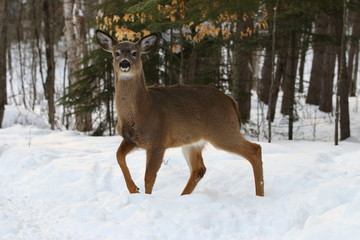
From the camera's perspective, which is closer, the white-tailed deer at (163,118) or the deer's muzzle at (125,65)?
the deer's muzzle at (125,65)

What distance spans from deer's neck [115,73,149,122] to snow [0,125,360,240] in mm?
907

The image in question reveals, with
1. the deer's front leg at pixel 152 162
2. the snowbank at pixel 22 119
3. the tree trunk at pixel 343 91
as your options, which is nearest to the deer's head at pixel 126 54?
the deer's front leg at pixel 152 162

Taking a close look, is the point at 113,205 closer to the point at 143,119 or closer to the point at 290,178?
the point at 143,119

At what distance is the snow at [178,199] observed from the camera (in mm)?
4227

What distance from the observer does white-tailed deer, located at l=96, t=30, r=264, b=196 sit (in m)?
5.28

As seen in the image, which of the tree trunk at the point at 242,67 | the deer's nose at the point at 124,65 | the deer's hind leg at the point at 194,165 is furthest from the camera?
the tree trunk at the point at 242,67

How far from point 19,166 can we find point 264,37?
6230 millimetres

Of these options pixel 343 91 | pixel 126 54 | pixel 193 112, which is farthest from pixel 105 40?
pixel 343 91

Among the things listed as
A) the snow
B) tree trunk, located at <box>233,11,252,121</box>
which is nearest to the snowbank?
tree trunk, located at <box>233,11,252,121</box>

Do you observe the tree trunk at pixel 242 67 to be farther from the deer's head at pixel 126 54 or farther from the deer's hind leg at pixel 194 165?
the deer's head at pixel 126 54

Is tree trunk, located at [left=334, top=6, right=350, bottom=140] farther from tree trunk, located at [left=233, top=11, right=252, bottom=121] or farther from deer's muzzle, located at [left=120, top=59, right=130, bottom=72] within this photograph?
deer's muzzle, located at [left=120, top=59, right=130, bottom=72]

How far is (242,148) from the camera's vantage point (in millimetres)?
5727

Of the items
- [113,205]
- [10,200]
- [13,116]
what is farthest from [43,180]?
[13,116]

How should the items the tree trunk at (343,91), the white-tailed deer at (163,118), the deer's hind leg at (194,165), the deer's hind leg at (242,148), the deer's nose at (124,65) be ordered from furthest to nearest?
1. the tree trunk at (343,91)
2. the deer's hind leg at (194,165)
3. the deer's hind leg at (242,148)
4. the white-tailed deer at (163,118)
5. the deer's nose at (124,65)
